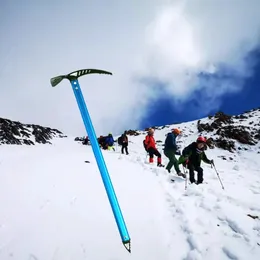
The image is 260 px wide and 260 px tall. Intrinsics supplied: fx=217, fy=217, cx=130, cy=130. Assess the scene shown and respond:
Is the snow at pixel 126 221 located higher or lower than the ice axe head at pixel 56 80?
lower

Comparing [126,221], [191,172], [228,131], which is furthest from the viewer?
[228,131]

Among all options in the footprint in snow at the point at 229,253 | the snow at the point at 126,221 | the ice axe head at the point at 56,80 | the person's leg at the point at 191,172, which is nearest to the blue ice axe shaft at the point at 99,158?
the ice axe head at the point at 56,80

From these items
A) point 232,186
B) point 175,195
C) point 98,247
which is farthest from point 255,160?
point 98,247

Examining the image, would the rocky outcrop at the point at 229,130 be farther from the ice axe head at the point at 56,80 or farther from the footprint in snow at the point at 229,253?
the ice axe head at the point at 56,80

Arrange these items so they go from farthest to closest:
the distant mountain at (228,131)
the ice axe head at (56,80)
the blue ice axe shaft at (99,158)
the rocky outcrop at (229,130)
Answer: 1. the rocky outcrop at (229,130)
2. the distant mountain at (228,131)
3. the ice axe head at (56,80)
4. the blue ice axe shaft at (99,158)

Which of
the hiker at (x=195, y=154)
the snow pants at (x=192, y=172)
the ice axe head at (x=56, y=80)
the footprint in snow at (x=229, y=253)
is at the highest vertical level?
the ice axe head at (x=56, y=80)

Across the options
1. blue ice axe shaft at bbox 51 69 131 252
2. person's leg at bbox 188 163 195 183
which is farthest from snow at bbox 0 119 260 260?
person's leg at bbox 188 163 195 183

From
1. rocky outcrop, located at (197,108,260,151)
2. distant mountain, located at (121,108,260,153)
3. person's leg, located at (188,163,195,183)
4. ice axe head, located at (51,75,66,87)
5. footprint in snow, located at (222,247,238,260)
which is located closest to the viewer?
footprint in snow, located at (222,247,238,260)

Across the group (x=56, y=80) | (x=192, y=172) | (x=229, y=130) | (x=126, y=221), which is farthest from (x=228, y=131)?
(x=56, y=80)

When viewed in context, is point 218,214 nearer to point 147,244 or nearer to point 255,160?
point 147,244

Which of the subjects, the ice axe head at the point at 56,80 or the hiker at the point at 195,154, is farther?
the hiker at the point at 195,154

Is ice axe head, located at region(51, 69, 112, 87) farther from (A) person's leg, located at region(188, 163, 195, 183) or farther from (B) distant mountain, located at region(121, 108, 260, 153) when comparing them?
(B) distant mountain, located at region(121, 108, 260, 153)

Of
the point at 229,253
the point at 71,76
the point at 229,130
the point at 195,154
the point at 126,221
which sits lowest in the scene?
the point at 229,253

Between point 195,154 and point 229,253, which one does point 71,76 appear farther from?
point 195,154
